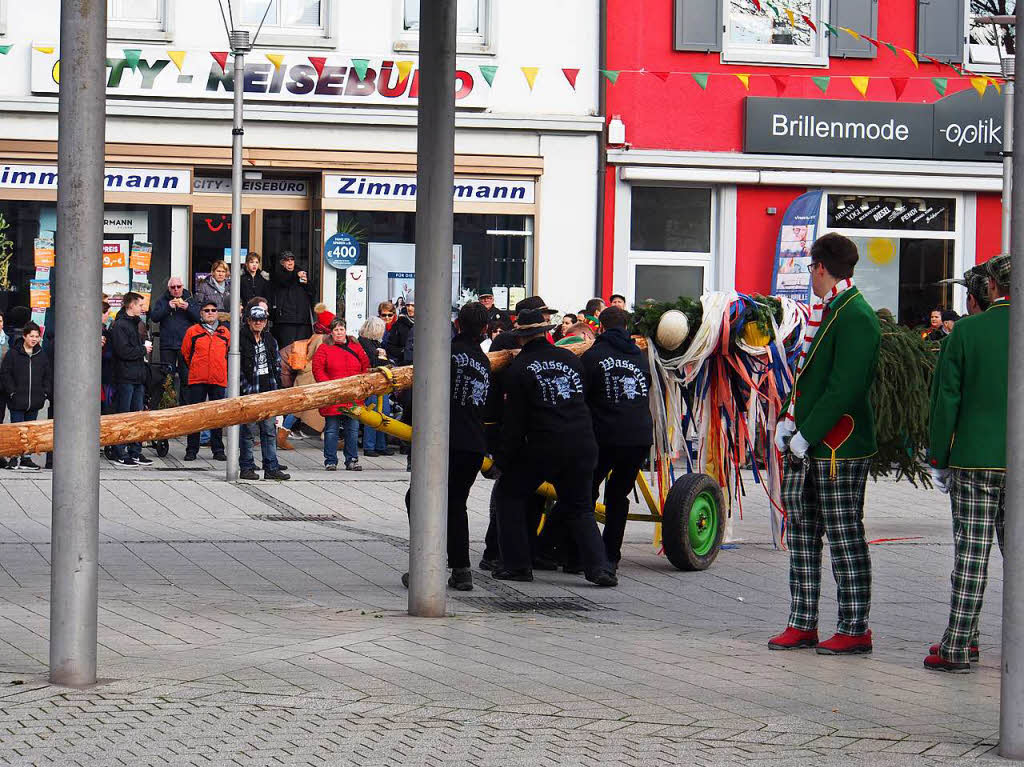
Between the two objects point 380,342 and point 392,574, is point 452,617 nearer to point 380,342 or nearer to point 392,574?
point 392,574

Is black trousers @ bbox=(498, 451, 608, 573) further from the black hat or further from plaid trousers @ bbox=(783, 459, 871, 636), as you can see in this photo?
plaid trousers @ bbox=(783, 459, 871, 636)

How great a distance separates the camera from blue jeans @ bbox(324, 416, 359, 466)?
17.9m

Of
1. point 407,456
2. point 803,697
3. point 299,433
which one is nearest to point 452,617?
point 803,697

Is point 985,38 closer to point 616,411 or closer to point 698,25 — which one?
point 698,25

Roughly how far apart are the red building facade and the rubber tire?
1177 centimetres

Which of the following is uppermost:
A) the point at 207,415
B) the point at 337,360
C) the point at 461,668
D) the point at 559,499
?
the point at 337,360

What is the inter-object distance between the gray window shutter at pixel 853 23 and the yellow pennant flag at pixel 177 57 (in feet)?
28.9

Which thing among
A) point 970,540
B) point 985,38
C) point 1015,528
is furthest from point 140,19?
point 1015,528

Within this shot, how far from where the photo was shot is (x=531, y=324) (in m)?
10.5

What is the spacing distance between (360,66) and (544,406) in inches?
493

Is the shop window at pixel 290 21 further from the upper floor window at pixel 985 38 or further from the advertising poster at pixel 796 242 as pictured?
the upper floor window at pixel 985 38

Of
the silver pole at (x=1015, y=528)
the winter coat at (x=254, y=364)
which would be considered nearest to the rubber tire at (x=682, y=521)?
the silver pole at (x=1015, y=528)

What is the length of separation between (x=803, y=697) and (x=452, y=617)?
250 cm

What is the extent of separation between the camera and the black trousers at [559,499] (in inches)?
409
